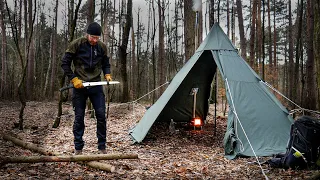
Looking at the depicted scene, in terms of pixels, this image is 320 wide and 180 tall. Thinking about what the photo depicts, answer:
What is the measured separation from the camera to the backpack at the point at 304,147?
3654mm

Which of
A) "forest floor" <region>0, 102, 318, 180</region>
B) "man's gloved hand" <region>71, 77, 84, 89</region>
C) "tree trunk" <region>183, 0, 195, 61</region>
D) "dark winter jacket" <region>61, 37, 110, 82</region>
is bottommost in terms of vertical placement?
"forest floor" <region>0, 102, 318, 180</region>

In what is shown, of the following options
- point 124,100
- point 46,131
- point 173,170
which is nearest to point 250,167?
point 173,170

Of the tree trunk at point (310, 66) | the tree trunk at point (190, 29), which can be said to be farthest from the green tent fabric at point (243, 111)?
the tree trunk at point (310, 66)

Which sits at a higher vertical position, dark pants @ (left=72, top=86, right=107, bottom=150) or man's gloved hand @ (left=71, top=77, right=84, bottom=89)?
man's gloved hand @ (left=71, top=77, right=84, bottom=89)

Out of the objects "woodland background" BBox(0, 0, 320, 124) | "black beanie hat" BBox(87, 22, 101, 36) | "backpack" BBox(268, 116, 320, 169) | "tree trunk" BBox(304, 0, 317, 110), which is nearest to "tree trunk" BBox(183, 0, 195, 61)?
"woodland background" BBox(0, 0, 320, 124)

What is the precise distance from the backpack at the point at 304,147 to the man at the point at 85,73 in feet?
8.71

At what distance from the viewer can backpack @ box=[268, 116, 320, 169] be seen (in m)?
3.65

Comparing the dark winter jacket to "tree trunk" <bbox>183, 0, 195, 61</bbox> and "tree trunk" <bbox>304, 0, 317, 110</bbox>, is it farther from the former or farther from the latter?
"tree trunk" <bbox>304, 0, 317, 110</bbox>

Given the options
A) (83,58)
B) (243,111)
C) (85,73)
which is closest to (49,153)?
(85,73)

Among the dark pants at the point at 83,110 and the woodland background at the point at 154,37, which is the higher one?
the woodland background at the point at 154,37

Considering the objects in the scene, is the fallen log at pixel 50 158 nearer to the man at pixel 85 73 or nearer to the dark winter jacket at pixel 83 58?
the man at pixel 85 73

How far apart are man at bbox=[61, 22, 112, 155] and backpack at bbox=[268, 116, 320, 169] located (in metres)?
2.65

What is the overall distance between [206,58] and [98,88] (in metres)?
3.56

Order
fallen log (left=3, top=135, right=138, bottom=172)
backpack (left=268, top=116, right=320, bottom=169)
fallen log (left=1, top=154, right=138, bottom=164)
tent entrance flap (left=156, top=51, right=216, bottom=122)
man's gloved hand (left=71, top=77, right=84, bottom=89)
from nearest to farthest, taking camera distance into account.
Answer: fallen log (left=1, top=154, right=138, bottom=164)
fallen log (left=3, top=135, right=138, bottom=172)
backpack (left=268, top=116, right=320, bottom=169)
man's gloved hand (left=71, top=77, right=84, bottom=89)
tent entrance flap (left=156, top=51, right=216, bottom=122)
